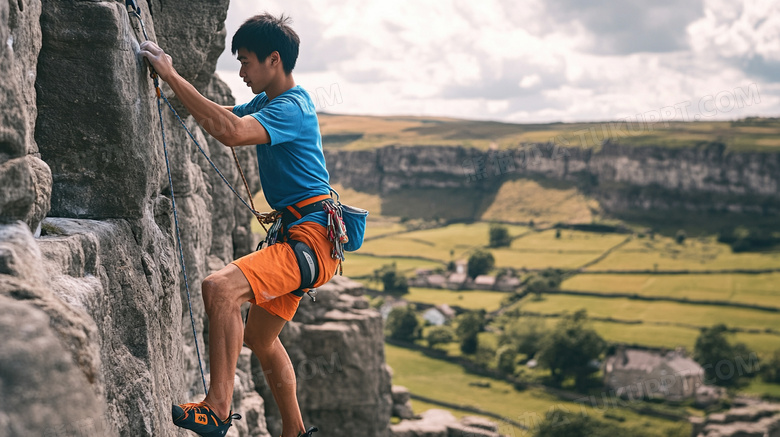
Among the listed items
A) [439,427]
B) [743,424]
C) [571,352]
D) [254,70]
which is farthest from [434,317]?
[254,70]

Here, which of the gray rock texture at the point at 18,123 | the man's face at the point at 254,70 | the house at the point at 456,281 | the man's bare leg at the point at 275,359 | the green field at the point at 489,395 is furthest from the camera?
the house at the point at 456,281

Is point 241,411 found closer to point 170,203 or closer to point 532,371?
point 170,203

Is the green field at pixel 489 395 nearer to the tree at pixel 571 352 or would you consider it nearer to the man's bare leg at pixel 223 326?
the tree at pixel 571 352

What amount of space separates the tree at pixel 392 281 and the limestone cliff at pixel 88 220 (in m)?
116

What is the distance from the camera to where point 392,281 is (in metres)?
128

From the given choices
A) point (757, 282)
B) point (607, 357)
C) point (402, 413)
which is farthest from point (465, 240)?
point (402, 413)

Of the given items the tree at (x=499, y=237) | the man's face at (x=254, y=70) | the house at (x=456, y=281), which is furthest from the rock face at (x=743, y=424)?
the tree at (x=499, y=237)

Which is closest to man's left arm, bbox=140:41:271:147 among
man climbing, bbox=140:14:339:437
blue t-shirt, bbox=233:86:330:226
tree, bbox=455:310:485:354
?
man climbing, bbox=140:14:339:437

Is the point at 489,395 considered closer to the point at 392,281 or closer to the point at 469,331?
the point at 469,331

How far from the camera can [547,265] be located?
138000mm

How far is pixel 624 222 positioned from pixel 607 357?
313ft

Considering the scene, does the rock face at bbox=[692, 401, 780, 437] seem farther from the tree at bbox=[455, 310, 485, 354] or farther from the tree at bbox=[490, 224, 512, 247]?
the tree at bbox=[490, 224, 512, 247]

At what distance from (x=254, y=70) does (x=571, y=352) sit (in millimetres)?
90106

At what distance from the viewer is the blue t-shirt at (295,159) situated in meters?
7.88
